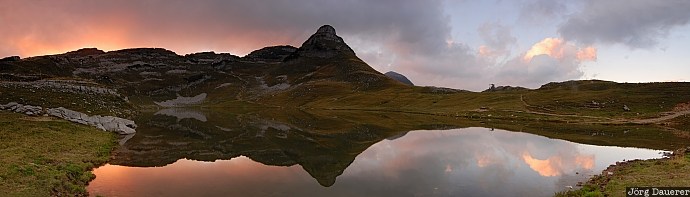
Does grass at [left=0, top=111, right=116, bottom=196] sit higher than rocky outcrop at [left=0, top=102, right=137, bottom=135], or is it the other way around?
rocky outcrop at [left=0, top=102, right=137, bottom=135]

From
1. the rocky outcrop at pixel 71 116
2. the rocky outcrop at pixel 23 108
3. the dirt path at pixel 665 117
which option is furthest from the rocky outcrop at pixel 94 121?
the dirt path at pixel 665 117

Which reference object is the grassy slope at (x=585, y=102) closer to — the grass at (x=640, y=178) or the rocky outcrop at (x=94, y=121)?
the grass at (x=640, y=178)

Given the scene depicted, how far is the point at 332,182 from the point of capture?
113 feet

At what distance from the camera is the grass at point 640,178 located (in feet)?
87.6

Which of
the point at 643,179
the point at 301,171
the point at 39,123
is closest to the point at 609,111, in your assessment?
the point at 643,179

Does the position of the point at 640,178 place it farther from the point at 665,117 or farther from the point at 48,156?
the point at 665,117

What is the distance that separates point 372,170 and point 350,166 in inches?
133

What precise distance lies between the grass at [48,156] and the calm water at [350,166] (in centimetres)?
173

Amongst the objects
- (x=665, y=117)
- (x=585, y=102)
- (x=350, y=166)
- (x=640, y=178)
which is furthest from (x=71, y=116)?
(x=585, y=102)

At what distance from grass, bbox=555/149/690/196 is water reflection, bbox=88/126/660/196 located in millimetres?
2487

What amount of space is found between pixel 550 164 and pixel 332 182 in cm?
2456

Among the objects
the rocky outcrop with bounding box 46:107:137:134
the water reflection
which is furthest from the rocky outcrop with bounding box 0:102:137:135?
the water reflection

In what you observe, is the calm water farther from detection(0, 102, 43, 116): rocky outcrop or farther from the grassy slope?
the grassy slope

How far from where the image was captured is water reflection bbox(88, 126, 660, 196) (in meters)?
30.7
